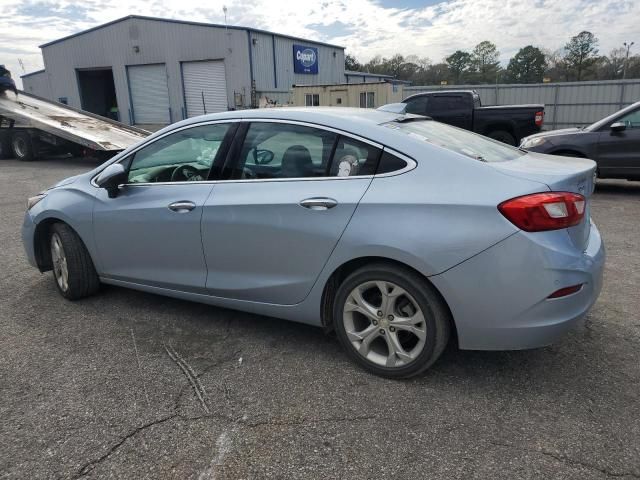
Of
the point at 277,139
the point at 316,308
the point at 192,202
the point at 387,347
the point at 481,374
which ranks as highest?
the point at 277,139

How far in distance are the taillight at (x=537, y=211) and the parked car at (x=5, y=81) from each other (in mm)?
18129

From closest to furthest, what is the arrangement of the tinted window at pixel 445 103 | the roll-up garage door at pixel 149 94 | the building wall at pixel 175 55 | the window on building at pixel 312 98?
the tinted window at pixel 445 103 → the window on building at pixel 312 98 → the building wall at pixel 175 55 → the roll-up garage door at pixel 149 94

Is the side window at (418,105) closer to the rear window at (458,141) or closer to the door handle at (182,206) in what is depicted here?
the rear window at (458,141)

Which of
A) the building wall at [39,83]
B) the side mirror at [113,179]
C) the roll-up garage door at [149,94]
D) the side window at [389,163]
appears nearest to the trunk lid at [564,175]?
the side window at [389,163]

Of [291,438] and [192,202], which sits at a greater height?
[192,202]

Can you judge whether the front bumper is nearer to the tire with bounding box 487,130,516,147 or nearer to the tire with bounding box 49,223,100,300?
the tire with bounding box 49,223,100,300

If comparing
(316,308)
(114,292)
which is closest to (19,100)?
(114,292)

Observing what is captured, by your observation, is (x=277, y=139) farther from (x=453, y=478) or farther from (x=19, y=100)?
(x=19, y=100)

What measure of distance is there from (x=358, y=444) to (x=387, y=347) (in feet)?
2.28

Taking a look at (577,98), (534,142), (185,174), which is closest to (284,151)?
(185,174)

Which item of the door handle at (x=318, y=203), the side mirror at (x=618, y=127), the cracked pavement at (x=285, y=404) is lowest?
the cracked pavement at (x=285, y=404)

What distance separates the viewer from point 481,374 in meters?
2.97

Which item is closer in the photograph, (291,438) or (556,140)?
(291,438)

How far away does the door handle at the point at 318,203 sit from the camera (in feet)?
9.41
